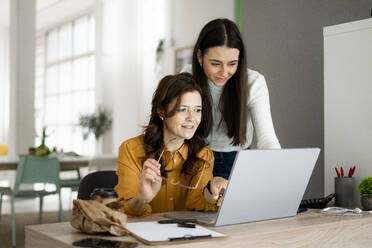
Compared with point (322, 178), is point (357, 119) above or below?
above

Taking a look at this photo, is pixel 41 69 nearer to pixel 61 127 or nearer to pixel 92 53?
pixel 61 127

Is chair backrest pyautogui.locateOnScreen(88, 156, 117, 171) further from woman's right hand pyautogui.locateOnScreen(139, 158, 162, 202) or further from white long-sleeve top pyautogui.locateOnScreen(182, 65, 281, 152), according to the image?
woman's right hand pyautogui.locateOnScreen(139, 158, 162, 202)

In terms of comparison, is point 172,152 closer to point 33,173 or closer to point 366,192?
point 366,192

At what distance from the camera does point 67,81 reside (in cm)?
1045

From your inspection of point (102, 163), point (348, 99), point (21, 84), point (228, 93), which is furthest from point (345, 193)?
point (21, 84)

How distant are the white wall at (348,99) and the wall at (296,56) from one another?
0.50 meters

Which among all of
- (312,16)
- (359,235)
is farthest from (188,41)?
(359,235)

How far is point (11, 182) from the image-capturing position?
23.1ft

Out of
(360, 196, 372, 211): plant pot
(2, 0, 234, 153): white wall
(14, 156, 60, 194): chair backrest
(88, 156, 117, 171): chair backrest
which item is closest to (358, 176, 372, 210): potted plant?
(360, 196, 372, 211): plant pot

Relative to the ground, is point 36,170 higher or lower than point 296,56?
lower

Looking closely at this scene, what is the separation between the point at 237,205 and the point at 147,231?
0.26 m

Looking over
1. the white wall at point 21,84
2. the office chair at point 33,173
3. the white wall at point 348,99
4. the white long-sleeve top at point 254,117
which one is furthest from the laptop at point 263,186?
the white wall at point 21,84

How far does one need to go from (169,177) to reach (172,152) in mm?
94

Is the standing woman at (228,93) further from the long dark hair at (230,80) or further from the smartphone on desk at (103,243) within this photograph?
the smartphone on desk at (103,243)
